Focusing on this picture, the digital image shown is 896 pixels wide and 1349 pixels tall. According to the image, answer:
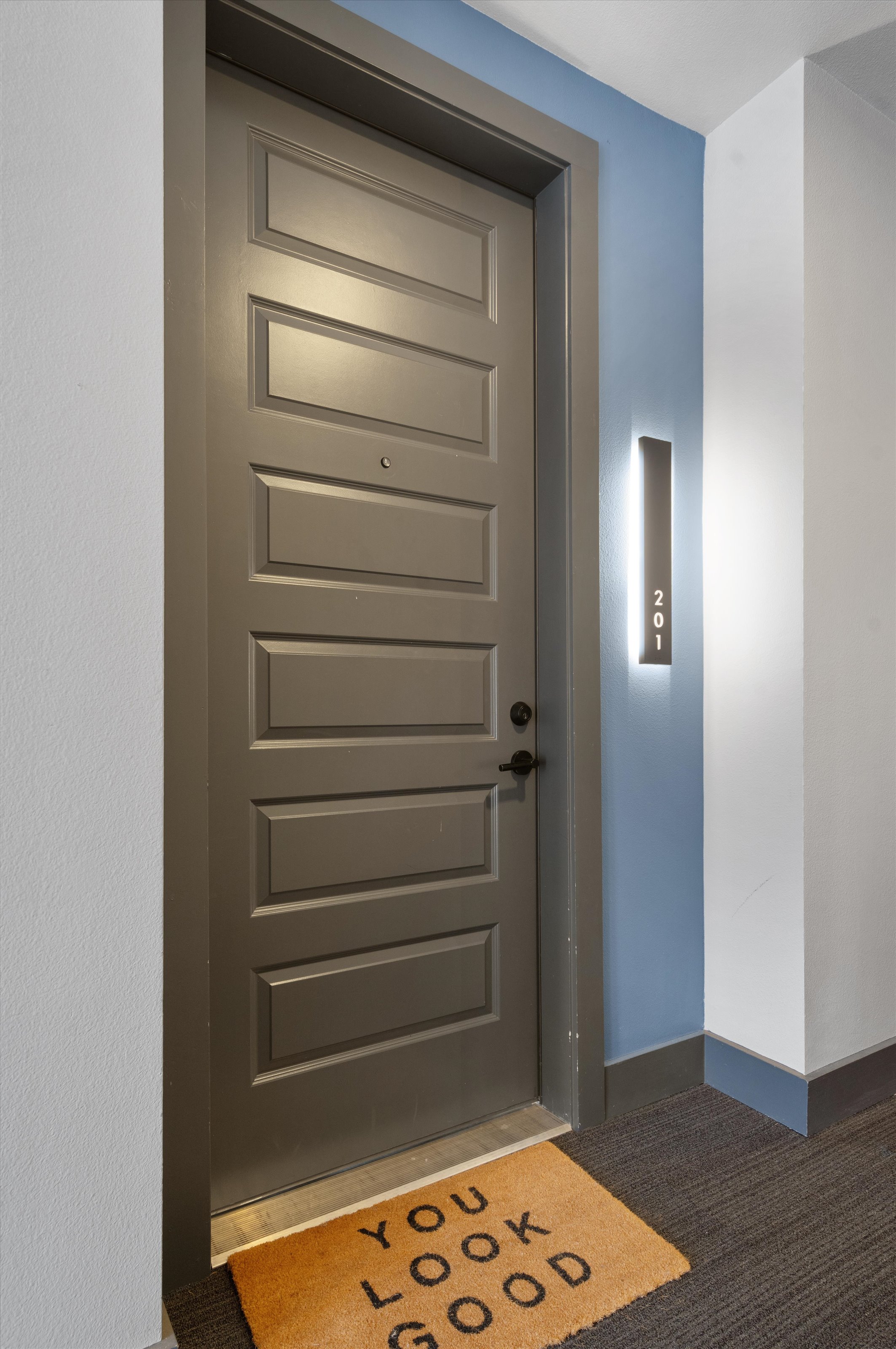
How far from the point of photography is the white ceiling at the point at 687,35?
1847mm

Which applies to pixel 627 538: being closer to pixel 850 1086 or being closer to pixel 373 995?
pixel 373 995

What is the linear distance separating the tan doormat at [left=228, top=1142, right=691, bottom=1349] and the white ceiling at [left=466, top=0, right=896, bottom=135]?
9.11 feet

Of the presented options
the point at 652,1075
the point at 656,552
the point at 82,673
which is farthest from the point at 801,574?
the point at 82,673

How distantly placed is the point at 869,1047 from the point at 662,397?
1.96 m

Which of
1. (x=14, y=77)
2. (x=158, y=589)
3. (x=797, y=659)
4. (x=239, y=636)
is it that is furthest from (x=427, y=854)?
(x=14, y=77)

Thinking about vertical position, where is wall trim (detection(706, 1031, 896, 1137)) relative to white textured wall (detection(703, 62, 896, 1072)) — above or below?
below

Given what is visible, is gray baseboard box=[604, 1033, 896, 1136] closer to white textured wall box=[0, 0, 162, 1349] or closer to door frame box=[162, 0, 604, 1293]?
door frame box=[162, 0, 604, 1293]

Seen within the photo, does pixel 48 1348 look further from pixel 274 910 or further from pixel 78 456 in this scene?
pixel 78 456

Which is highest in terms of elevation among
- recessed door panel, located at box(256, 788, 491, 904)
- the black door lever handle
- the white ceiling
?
the white ceiling

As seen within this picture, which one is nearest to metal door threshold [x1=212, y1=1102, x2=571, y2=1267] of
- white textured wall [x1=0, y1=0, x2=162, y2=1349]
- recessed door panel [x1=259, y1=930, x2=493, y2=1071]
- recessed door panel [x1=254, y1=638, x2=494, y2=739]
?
recessed door panel [x1=259, y1=930, x2=493, y2=1071]

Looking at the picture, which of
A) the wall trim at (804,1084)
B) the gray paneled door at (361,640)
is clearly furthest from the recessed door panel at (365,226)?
the wall trim at (804,1084)

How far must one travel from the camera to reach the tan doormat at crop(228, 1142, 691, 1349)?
1312mm

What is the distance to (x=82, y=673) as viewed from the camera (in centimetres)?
115

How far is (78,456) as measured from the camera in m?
1.15
